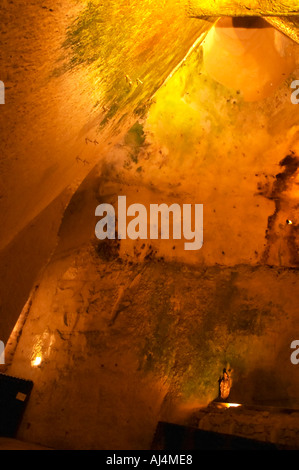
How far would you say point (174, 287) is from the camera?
548 cm

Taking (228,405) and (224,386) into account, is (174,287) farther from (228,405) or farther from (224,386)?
(228,405)

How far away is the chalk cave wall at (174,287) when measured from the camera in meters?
4.71

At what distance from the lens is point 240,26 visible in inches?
250

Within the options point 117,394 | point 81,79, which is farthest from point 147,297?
Answer: point 81,79

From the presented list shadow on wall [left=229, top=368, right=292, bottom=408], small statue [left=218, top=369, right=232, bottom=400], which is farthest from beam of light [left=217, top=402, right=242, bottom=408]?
shadow on wall [left=229, top=368, right=292, bottom=408]

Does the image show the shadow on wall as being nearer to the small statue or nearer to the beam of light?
the small statue

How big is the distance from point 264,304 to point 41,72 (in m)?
4.55

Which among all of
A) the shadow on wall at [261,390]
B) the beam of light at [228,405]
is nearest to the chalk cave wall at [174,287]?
the shadow on wall at [261,390]

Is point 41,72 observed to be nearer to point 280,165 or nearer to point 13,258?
point 13,258

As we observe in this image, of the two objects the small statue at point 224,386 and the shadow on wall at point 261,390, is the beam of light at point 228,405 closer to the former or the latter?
the small statue at point 224,386

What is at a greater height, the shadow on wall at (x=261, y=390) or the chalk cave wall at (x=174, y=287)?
the chalk cave wall at (x=174, y=287)

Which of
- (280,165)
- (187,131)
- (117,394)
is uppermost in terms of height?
(187,131)

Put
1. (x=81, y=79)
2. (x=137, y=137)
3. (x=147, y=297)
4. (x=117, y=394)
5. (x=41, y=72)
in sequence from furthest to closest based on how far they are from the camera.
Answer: (x=137, y=137) → (x=147, y=297) → (x=117, y=394) → (x=81, y=79) → (x=41, y=72)

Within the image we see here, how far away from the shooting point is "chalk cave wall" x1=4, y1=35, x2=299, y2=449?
15.5 ft
